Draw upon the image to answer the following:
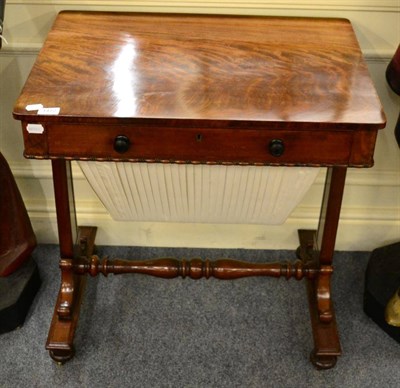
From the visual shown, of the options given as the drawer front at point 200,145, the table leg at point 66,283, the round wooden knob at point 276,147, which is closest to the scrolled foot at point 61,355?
the table leg at point 66,283

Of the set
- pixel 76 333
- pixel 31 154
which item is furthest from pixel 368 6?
pixel 76 333

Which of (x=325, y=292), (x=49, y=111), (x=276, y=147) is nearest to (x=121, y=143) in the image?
(x=49, y=111)

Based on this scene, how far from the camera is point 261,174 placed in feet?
5.31

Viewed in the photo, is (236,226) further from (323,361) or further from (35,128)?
(35,128)

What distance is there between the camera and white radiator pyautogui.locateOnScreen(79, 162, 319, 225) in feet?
5.30

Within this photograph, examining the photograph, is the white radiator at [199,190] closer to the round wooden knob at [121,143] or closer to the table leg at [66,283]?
the table leg at [66,283]

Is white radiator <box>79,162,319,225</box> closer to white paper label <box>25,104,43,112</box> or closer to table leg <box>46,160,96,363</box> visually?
table leg <box>46,160,96,363</box>

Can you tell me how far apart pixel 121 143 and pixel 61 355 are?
2.21 feet

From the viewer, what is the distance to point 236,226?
6.83 ft

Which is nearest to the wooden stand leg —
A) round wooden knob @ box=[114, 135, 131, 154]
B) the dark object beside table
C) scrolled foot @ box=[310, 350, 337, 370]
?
scrolled foot @ box=[310, 350, 337, 370]

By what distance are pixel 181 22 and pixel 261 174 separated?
414 mm

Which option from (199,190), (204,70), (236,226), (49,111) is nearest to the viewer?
(49,111)

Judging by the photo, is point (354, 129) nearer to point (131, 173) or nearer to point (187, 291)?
point (131, 173)

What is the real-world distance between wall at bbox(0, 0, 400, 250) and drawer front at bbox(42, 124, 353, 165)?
0.47 metres
